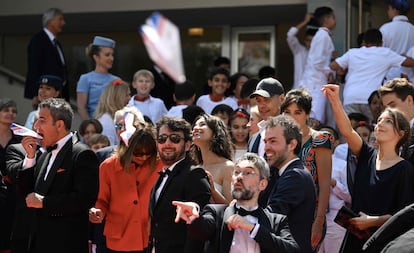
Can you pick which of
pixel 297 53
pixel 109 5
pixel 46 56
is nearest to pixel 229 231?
pixel 46 56

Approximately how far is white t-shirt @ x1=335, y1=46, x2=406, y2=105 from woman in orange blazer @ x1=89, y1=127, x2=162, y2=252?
3886 mm

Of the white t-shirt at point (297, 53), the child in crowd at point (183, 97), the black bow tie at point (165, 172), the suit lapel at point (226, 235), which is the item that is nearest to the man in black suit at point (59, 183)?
the black bow tie at point (165, 172)

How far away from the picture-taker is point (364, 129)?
9141mm

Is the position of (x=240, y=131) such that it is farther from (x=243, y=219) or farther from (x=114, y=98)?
(x=243, y=219)

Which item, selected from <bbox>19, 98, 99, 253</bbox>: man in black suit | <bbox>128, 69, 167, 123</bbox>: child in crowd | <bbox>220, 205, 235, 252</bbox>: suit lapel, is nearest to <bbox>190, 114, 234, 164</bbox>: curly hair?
<bbox>19, 98, 99, 253</bbox>: man in black suit

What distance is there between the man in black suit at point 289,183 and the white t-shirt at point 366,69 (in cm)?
451

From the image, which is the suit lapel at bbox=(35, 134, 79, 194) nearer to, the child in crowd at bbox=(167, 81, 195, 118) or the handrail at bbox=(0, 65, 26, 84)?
the child in crowd at bbox=(167, 81, 195, 118)

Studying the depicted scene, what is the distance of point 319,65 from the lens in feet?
37.2

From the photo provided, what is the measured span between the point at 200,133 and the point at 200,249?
4.17ft

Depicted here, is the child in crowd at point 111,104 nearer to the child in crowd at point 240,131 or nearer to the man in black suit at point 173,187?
the child in crowd at point 240,131

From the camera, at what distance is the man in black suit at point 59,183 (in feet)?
22.7

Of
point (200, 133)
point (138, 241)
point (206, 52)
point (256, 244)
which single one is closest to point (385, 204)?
point (256, 244)

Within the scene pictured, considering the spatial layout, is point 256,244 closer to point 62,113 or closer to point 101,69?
point 62,113

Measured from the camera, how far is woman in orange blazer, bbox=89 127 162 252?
23.6ft
